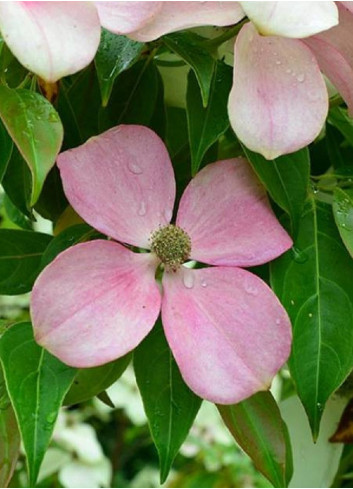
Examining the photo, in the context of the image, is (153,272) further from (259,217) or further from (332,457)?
(332,457)

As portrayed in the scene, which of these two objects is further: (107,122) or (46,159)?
(107,122)

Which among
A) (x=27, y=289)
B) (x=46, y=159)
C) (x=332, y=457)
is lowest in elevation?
(x=332, y=457)

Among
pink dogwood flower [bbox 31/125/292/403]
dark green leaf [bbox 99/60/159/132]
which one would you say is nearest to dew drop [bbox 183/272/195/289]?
pink dogwood flower [bbox 31/125/292/403]

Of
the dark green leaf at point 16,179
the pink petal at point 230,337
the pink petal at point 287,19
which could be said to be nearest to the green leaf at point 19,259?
the dark green leaf at point 16,179

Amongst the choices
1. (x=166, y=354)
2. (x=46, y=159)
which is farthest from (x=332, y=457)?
(x=46, y=159)

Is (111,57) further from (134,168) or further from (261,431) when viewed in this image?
(261,431)

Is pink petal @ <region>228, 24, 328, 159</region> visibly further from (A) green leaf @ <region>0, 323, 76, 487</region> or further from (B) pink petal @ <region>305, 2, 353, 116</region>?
(A) green leaf @ <region>0, 323, 76, 487</region>

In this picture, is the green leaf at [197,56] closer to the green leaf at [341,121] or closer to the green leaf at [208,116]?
the green leaf at [208,116]
